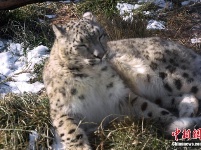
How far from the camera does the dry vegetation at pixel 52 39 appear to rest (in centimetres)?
437

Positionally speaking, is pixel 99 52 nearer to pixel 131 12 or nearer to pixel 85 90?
pixel 85 90

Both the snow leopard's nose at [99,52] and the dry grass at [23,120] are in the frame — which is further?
the dry grass at [23,120]

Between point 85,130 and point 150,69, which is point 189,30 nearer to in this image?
point 150,69

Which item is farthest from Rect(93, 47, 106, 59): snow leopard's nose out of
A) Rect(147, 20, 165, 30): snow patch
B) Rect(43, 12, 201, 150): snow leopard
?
Rect(147, 20, 165, 30): snow patch

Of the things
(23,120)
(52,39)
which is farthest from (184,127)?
(52,39)

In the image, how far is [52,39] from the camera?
693cm

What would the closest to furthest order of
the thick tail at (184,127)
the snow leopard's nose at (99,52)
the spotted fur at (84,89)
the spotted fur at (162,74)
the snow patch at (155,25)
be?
the snow leopard's nose at (99,52)
the spotted fur at (84,89)
the thick tail at (184,127)
the spotted fur at (162,74)
the snow patch at (155,25)

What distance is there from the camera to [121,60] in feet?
16.4

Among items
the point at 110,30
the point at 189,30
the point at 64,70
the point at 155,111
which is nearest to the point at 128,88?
the point at 155,111

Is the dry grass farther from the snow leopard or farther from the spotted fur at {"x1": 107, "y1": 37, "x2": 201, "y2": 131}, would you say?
the spotted fur at {"x1": 107, "y1": 37, "x2": 201, "y2": 131}

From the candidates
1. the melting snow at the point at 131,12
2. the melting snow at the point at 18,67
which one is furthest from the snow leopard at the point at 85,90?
the melting snow at the point at 131,12

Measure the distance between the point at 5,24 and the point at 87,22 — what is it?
3.17 metres

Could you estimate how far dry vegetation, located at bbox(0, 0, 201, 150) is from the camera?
4.37 meters

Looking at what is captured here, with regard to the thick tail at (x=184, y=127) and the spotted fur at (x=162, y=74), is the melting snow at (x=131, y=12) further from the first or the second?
the thick tail at (x=184, y=127)
